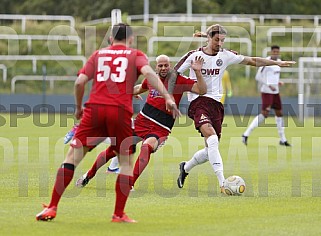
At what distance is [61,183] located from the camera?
9.60m

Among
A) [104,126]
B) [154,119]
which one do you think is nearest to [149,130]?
[154,119]

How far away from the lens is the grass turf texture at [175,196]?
9.47m

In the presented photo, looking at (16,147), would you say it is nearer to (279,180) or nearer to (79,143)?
(279,180)

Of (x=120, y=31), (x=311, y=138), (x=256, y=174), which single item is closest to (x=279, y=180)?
(x=256, y=174)

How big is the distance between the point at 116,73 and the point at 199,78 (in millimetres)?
2678

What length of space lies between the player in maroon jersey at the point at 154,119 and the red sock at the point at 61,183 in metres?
2.46

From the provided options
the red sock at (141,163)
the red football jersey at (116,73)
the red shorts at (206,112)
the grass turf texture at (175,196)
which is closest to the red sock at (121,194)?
the grass turf texture at (175,196)

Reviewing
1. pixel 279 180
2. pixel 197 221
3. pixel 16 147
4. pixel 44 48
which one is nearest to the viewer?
pixel 197 221

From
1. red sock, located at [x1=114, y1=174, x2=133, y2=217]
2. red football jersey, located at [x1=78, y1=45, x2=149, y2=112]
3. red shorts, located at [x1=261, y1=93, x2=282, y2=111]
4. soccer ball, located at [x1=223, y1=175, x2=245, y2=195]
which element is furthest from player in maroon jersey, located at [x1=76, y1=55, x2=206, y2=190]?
red shorts, located at [x1=261, y1=93, x2=282, y2=111]

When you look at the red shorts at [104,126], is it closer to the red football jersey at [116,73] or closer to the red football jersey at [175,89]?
the red football jersey at [116,73]

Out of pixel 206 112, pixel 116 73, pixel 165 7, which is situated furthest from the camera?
pixel 165 7

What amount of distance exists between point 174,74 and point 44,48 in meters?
30.1

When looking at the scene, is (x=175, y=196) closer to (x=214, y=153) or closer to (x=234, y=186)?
(x=234, y=186)

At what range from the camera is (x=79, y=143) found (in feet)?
31.8
